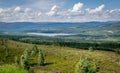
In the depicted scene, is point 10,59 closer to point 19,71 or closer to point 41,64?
point 41,64

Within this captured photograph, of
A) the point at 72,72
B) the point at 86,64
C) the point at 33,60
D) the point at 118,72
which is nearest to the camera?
the point at 86,64

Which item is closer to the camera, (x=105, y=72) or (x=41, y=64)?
(x=105, y=72)

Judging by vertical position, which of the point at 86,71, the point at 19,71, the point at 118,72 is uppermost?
the point at 19,71

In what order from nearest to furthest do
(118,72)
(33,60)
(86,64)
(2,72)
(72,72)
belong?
(2,72) → (86,64) → (72,72) → (118,72) → (33,60)

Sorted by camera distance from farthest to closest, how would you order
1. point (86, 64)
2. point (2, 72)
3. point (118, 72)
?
point (118, 72), point (86, 64), point (2, 72)

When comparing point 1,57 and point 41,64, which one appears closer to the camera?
point 41,64

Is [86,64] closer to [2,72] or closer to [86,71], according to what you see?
[86,71]

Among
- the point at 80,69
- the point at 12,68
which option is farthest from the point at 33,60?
the point at 12,68

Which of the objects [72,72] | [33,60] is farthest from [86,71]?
[33,60]

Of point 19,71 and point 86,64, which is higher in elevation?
point 19,71
